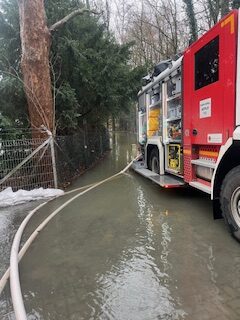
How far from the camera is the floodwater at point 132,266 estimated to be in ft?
10.2

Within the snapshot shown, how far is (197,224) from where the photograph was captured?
5.49m

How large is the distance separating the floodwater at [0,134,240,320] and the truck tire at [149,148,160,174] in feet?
6.99

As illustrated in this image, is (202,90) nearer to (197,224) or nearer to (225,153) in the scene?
(225,153)

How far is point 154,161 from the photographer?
8977mm

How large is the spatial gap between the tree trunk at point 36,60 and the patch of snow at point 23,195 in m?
2.09

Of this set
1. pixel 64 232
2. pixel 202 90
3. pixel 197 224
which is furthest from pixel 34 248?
pixel 202 90

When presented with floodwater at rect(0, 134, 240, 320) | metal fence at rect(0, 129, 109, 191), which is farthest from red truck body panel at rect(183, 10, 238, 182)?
metal fence at rect(0, 129, 109, 191)

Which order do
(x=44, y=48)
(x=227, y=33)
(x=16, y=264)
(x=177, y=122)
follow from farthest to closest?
(x=44, y=48) < (x=177, y=122) < (x=227, y=33) < (x=16, y=264)

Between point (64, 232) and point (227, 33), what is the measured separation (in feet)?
12.8

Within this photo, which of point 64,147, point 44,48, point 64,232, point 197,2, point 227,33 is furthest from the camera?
point 197,2

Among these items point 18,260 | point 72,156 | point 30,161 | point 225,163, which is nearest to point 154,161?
point 72,156

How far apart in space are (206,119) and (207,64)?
2.93 ft

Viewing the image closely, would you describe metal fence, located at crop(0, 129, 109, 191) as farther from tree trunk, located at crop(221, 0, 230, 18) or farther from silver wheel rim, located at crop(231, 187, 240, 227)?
tree trunk, located at crop(221, 0, 230, 18)

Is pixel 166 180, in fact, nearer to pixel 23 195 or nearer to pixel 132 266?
pixel 23 195
